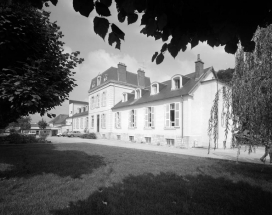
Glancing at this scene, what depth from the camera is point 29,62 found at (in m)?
5.30

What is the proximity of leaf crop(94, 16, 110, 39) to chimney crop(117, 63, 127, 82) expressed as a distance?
25.5 metres

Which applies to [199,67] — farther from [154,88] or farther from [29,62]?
[29,62]

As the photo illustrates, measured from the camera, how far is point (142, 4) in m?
1.83

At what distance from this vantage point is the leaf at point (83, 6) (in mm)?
1737

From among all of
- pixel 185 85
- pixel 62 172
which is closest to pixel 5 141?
pixel 62 172

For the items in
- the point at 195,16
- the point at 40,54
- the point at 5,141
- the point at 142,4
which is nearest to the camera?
the point at 142,4

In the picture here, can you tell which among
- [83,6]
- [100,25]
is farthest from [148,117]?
[83,6]

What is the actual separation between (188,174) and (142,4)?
18.1 ft

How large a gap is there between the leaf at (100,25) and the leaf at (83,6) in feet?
0.40

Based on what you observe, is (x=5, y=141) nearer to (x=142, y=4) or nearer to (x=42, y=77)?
(x=42, y=77)

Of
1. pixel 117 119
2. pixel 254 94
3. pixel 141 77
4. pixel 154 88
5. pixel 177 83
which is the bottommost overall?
pixel 117 119

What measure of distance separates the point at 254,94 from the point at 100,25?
13.7 ft

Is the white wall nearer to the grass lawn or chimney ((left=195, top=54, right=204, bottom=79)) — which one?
chimney ((left=195, top=54, right=204, bottom=79))

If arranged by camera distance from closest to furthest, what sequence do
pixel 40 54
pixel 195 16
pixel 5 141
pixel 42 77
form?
pixel 195 16 → pixel 42 77 → pixel 40 54 → pixel 5 141
